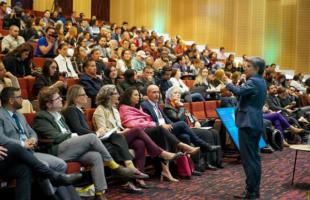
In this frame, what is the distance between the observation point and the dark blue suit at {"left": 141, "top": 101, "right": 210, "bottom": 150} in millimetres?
6199

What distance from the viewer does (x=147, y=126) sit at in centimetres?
602

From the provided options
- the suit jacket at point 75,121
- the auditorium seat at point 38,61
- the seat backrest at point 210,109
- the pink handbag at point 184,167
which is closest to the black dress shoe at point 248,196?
the pink handbag at point 184,167

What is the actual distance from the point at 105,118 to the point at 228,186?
5.09ft

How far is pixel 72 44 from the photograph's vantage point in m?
10.9

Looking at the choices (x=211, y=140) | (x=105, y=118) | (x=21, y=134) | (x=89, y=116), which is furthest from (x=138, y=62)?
(x=21, y=134)

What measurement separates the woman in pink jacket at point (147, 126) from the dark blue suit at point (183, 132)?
188 millimetres

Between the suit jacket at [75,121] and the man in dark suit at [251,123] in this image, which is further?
the suit jacket at [75,121]

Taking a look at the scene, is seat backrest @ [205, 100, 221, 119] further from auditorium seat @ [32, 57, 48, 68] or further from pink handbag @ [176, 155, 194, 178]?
auditorium seat @ [32, 57, 48, 68]

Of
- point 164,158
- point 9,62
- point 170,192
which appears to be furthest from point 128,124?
point 9,62

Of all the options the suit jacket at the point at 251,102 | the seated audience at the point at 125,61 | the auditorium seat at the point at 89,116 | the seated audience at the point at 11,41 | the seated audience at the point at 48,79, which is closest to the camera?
the suit jacket at the point at 251,102

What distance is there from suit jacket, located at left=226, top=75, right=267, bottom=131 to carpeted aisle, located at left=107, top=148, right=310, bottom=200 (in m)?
0.78

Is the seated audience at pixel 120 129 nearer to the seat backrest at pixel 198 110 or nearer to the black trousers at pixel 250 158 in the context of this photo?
the black trousers at pixel 250 158

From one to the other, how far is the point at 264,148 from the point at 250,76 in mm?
3293

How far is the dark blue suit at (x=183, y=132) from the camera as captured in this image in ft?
20.3
